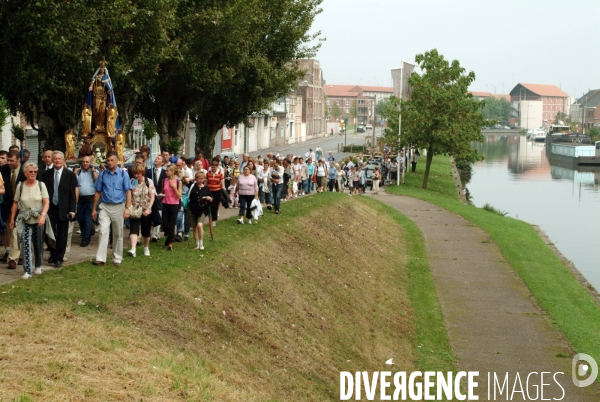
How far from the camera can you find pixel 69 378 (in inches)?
352

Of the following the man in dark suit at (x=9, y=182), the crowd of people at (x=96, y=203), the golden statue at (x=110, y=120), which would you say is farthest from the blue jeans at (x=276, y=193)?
the man in dark suit at (x=9, y=182)

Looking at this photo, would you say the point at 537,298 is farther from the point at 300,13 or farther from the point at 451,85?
the point at 451,85

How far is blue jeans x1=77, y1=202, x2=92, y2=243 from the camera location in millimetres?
15812

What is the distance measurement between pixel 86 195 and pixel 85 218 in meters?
0.54

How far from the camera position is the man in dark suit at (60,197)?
45.2 ft

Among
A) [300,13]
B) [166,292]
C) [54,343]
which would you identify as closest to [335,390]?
[166,292]

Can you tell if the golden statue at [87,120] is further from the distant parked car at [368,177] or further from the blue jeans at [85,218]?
the distant parked car at [368,177]

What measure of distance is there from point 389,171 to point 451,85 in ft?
22.0

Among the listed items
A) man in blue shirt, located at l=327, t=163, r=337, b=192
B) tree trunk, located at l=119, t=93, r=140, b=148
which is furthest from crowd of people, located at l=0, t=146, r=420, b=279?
man in blue shirt, located at l=327, t=163, r=337, b=192

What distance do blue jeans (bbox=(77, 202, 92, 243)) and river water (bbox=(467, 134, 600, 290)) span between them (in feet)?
64.4

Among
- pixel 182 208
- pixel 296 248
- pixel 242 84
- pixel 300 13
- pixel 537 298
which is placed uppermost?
pixel 300 13

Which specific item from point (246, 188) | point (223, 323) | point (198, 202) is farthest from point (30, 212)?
point (246, 188)

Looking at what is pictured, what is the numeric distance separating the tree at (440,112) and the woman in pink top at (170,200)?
34925 millimetres

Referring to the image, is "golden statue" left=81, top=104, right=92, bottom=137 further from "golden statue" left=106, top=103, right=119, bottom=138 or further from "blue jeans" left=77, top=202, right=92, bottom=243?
"blue jeans" left=77, top=202, right=92, bottom=243
